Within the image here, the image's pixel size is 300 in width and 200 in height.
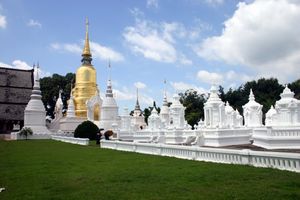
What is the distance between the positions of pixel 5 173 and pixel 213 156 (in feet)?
24.4

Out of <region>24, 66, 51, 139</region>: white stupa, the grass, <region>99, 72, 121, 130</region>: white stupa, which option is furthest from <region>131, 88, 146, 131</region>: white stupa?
the grass

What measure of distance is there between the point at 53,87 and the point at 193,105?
30444 millimetres

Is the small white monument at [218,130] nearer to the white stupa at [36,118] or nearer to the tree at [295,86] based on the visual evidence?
the white stupa at [36,118]

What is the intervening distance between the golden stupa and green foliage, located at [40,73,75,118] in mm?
12595

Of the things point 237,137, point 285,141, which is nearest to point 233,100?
point 237,137

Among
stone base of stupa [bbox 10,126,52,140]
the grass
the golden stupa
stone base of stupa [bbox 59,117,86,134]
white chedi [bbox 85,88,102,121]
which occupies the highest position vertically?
the golden stupa

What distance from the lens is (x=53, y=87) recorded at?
72875mm

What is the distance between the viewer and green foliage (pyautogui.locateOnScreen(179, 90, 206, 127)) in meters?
59.7

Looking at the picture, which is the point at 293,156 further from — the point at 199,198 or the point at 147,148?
the point at 147,148

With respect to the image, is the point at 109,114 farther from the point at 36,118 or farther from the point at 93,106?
the point at 36,118

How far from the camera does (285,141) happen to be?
17.7m

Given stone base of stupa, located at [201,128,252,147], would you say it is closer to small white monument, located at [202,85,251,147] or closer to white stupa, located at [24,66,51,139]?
small white monument, located at [202,85,251,147]

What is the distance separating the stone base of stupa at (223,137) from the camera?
21703 mm

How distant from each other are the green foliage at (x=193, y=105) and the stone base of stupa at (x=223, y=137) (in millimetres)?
35550
